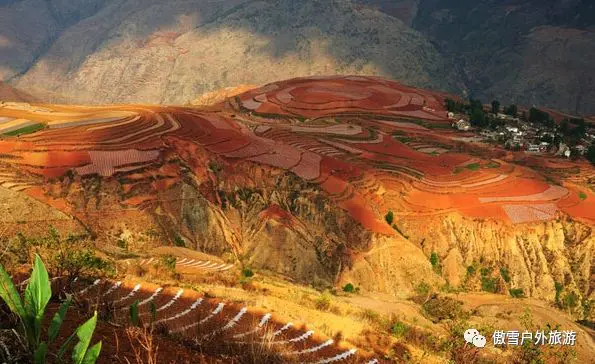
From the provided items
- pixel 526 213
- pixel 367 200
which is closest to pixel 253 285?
pixel 367 200

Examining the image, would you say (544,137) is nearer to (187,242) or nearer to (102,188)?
(187,242)

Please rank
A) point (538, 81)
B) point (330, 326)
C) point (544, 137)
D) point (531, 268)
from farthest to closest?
point (538, 81)
point (544, 137)
point (531, 268)
point (330, 326)

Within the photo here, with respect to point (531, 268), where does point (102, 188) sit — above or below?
above

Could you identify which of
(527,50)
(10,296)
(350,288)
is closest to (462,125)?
(350,288)

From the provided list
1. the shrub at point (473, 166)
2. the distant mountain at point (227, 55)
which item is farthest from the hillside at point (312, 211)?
the distant mountain at point (227, 55)

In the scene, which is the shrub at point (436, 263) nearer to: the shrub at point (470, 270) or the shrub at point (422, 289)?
the shrub at point (422, 289)

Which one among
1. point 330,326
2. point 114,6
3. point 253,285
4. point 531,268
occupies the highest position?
point 114,6

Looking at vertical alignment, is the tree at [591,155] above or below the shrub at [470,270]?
above

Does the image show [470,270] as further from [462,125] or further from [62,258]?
[462,125]
